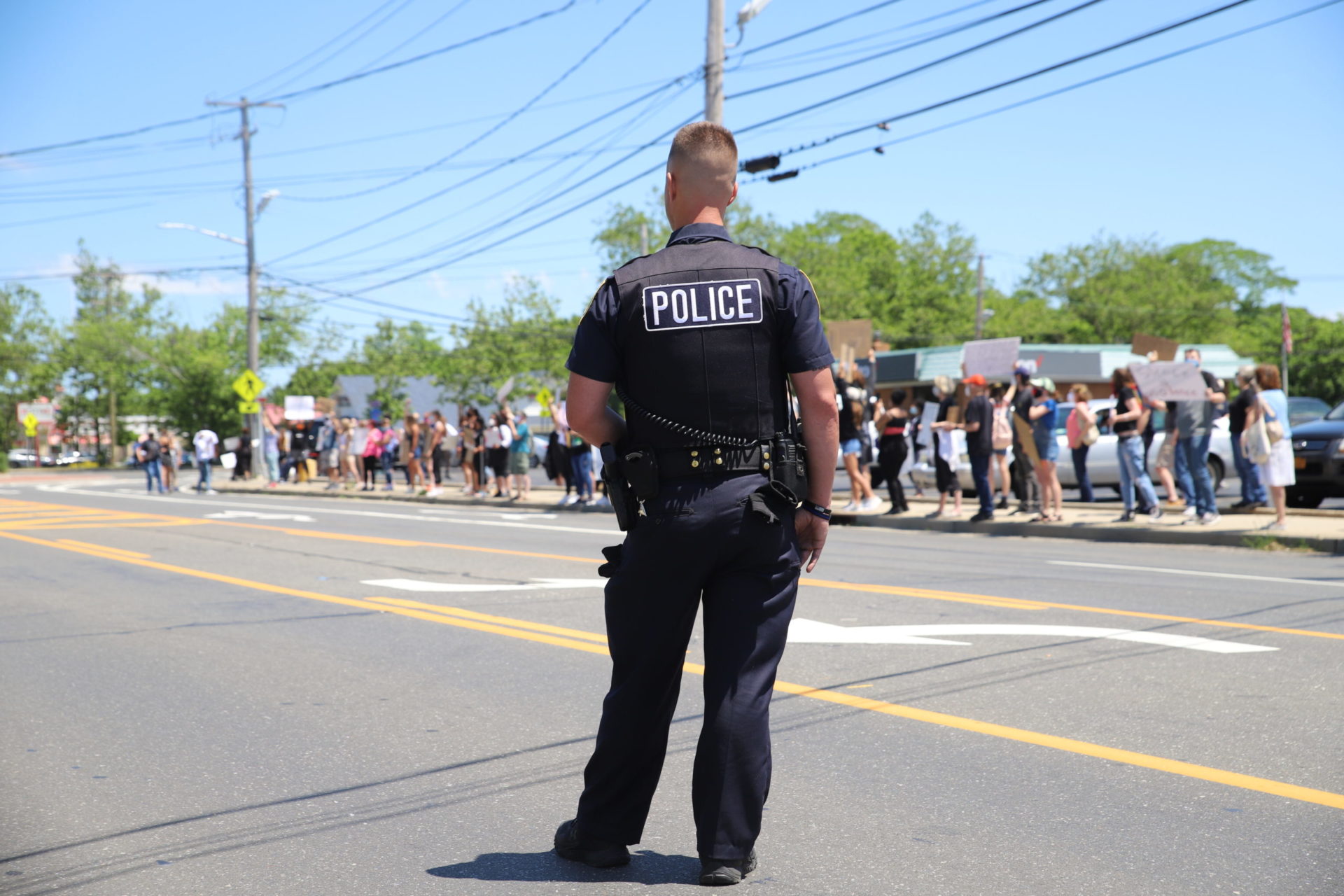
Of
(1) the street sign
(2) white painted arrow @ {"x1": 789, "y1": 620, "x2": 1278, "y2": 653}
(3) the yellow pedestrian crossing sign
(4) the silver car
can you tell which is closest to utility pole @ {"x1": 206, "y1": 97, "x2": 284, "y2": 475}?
(3) the yellow pedestrian crossing sign

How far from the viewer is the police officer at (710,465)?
329 cm

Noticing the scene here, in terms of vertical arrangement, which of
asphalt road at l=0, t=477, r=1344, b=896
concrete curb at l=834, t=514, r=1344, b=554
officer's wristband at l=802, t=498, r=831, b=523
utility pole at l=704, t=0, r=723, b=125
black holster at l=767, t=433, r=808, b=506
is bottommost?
asphalt road at l=0, t=477, r=1344, b=896

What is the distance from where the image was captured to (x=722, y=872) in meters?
3.31

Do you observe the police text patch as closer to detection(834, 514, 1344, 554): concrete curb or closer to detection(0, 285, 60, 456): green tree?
detection(834, 514, 1344, 554): concrete curb

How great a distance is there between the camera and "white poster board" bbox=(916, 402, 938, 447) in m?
21.9

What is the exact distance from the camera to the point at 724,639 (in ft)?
11.0

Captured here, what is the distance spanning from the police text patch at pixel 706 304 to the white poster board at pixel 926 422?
736 inches

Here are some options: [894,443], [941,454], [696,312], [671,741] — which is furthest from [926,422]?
[696,312]

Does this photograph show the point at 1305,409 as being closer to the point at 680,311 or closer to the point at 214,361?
the point at 680,311

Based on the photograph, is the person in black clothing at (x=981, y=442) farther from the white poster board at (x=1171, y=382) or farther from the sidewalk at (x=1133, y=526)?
the white poster board at (x=1171, y=382)

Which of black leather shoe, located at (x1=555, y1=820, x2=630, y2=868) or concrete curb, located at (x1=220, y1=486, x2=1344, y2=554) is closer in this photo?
Answer: black leather shoe, located at (x1=555, y1=820, x2=630, y2=868)

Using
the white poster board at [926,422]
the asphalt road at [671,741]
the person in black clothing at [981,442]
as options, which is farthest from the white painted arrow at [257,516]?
the white poster board at [926,422]

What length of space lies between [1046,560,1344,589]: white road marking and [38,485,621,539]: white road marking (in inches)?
198

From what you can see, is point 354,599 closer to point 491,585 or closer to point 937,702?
point 491,585
